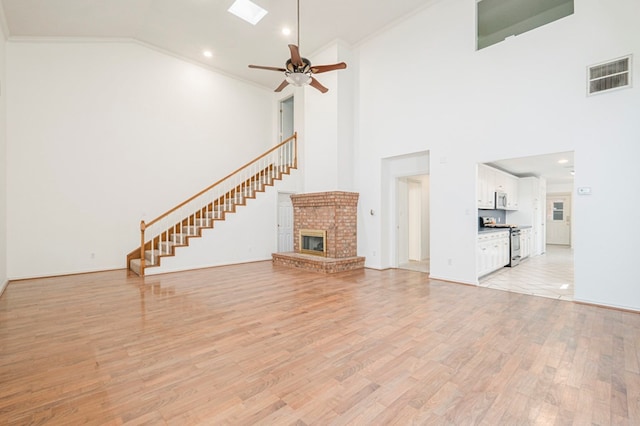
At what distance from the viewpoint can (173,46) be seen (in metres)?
6.96

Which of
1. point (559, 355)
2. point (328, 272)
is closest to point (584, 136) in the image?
point (559, 355)

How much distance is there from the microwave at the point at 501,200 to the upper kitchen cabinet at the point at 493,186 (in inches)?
4.0

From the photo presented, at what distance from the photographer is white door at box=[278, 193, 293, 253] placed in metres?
8.24

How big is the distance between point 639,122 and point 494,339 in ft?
11.0

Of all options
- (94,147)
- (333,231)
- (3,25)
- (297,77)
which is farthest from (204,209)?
(3,25)

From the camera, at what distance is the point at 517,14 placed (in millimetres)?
5902

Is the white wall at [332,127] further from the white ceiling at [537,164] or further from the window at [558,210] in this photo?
the window at [558,210]

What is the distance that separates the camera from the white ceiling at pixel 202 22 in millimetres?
5227

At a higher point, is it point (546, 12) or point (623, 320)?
point (546, 12)

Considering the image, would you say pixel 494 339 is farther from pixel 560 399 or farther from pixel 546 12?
pixel 546 12

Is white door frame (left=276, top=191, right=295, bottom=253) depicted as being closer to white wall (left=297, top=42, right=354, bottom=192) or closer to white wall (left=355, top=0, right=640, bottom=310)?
white wall (left=297, top=42, right=354, bottom=192)

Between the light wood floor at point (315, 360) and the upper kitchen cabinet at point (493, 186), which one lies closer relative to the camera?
the light wood floor at point (315, 360)

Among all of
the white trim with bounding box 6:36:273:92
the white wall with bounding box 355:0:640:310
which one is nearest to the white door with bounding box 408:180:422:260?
the white wall with bounding box 355:0:640:310

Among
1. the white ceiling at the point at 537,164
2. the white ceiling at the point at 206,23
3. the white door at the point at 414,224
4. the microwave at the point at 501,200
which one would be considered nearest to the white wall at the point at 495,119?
the white ceiling at the point at 537,164
